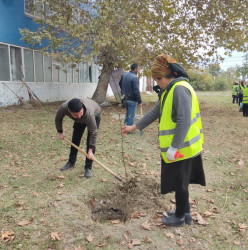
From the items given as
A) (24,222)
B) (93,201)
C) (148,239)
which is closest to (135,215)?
(148,239)

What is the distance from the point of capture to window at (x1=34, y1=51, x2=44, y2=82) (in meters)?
13.2

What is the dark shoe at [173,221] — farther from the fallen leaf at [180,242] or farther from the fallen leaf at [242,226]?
the fallen leaf at [242,226]

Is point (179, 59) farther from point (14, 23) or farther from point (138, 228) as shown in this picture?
point (138, 228)

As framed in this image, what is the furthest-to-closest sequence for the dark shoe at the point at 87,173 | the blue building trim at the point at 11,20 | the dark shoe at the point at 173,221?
the blue building trim at the point at 11,20 < the dark shoe at the point at 87,173 < the dark shoe at the point at 173,221

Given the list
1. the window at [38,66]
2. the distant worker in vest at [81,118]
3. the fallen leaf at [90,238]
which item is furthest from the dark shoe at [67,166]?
the window at [38,66]

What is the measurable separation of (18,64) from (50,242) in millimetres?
10965

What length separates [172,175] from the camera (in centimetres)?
277

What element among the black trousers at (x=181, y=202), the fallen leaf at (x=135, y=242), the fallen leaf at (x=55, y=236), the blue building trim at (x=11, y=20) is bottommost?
the fallen leaf at (x=135, y=242)

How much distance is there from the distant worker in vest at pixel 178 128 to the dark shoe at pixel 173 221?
0.28 metres

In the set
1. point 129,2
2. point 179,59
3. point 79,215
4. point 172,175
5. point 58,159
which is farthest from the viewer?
point 179,59

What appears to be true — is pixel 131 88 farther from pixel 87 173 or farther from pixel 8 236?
pixel 8 236

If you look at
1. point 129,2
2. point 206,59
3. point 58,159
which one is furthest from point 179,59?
point 58,159

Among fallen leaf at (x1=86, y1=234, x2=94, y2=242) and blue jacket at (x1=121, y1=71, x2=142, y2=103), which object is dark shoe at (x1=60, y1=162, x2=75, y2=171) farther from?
blue jacket at (x1=121, y1=71, x2=142, y2=103)

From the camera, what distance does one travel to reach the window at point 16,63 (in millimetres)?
11664
